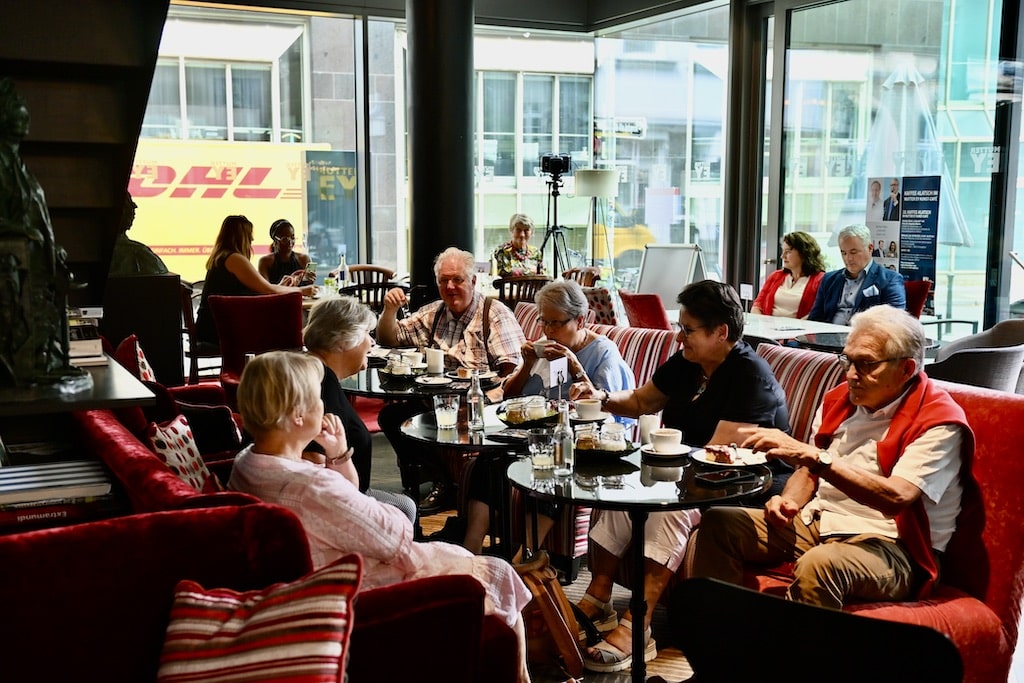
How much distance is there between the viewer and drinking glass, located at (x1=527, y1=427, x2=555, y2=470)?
3.00 meters

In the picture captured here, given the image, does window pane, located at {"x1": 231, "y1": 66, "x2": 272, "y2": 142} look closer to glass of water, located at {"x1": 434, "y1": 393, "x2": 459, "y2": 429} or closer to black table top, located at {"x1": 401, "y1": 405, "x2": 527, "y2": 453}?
black table top, located at {"x1": 401, "y1": 405, "x2": 527, "y2": 453}

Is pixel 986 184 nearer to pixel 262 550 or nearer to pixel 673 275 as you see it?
pixel 673 275

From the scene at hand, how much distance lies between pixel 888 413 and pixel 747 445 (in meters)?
0.40

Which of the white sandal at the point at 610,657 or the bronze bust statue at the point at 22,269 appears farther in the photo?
the white sandal at the point at 610,657

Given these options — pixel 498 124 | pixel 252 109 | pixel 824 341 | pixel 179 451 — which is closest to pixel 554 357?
pixel 179 451

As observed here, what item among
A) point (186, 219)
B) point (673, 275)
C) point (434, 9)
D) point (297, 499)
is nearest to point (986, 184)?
point (673, 275)

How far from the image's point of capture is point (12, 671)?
1715mm

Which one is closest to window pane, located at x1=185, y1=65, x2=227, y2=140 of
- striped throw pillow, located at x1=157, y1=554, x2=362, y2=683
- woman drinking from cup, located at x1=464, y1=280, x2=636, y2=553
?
Answer: woman drinking from cup, located at x1=464, y1=280, x2=636, y2=553

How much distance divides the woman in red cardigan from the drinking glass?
421 cm

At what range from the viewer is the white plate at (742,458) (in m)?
2.95

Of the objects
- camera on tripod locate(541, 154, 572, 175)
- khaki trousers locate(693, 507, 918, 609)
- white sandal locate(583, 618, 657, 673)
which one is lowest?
white sandal locate(583, 618, 657, 673)

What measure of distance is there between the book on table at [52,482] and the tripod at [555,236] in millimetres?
7171

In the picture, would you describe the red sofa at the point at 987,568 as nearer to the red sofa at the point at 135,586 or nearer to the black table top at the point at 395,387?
the red sofa at the point at 135,586

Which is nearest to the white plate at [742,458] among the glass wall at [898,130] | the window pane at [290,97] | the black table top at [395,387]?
the black table top at [395,387]
